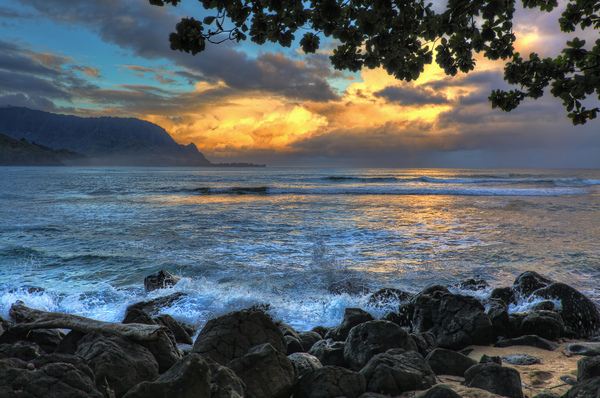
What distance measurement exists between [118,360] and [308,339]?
282 centimetres

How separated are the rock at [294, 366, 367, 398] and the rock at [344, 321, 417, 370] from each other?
2.65 ft

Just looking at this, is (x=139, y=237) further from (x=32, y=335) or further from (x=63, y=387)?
(x=63, y=387)

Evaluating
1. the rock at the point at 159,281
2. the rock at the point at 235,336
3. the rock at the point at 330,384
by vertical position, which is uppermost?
the rock at the point at 235,336

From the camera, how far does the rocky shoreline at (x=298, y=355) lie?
8.04ft

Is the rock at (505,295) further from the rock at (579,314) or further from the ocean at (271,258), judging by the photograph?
the rock at (579,314)

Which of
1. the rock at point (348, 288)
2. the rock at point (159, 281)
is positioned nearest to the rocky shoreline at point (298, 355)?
the rock at point (348, 288)

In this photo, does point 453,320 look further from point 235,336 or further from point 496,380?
point 235,336

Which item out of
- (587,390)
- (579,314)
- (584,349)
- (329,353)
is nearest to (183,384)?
(329,353)

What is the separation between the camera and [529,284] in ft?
22.7

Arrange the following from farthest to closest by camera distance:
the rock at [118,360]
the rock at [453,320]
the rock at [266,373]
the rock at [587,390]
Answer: the rock at [453,320] → the rock at [266,373] → the rock at [118,360] → the rock at [587,390]

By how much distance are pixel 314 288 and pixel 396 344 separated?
12.3ft

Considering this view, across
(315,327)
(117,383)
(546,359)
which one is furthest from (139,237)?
(546,359)

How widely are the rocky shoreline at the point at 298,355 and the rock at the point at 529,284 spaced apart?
940 mm

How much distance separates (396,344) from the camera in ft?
13.8
